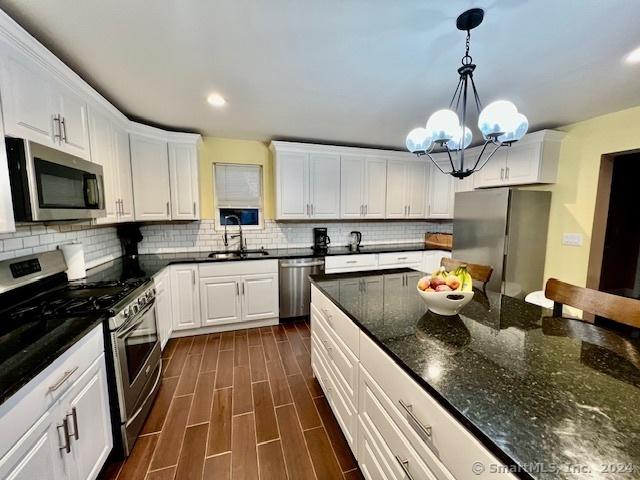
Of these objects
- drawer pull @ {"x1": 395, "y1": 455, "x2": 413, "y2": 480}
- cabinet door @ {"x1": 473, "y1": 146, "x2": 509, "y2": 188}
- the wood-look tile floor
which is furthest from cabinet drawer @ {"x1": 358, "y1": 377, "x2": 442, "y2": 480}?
cabinet door @ {"x1": 473, "y1": 146, "x2": 509, "y2": 188}

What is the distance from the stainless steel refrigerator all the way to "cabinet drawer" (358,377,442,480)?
2.34 meters

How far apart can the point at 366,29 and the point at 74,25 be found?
1523 mm

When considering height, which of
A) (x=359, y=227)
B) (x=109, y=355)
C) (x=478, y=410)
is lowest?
(x=109, y=355)

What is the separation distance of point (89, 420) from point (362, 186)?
3.48 m

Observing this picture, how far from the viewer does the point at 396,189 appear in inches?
158

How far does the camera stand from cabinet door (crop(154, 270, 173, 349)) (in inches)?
99.0

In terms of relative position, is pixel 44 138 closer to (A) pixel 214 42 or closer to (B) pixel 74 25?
(B) pixel 74 25

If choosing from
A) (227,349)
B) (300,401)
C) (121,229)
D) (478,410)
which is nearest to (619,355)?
(478,410)

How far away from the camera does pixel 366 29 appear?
56.0 inches

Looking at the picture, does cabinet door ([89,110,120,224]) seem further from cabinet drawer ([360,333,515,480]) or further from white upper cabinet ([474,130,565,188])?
white upper cabinet ([474,130,565,188])

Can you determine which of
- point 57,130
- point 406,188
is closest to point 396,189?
point 406,188

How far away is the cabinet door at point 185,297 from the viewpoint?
2.88 m

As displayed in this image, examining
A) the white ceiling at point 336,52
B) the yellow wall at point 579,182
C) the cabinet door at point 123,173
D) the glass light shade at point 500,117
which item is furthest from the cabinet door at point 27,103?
the yellow wall at point 579,182

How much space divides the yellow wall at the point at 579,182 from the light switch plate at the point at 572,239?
1.3 inches
